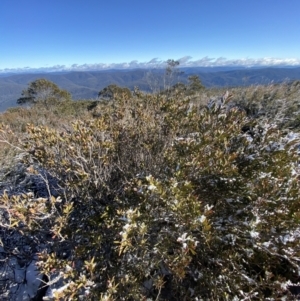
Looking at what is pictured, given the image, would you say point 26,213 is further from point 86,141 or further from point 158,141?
point 158,141

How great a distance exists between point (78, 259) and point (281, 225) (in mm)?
1554

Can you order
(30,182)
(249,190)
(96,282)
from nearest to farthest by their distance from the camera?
(96,282) → (249,190) → (30,182)

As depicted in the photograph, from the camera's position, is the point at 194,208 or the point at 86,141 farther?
the point at 86,141

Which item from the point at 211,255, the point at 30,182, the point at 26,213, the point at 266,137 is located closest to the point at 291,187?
the point at 266,137

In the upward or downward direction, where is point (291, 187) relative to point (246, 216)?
upward

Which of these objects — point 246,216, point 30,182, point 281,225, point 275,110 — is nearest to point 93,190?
point 246,216

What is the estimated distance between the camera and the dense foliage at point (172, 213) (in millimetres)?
1523

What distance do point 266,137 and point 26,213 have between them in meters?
2.03

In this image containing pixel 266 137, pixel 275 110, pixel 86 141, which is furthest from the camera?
pixel 275 110

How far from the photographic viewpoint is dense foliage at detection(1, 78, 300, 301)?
1.52 meters

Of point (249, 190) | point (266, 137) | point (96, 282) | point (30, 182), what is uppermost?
point (266, 137)

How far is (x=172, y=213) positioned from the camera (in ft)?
5.21

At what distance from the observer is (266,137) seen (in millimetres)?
2141

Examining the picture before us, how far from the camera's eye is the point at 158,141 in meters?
2.42
